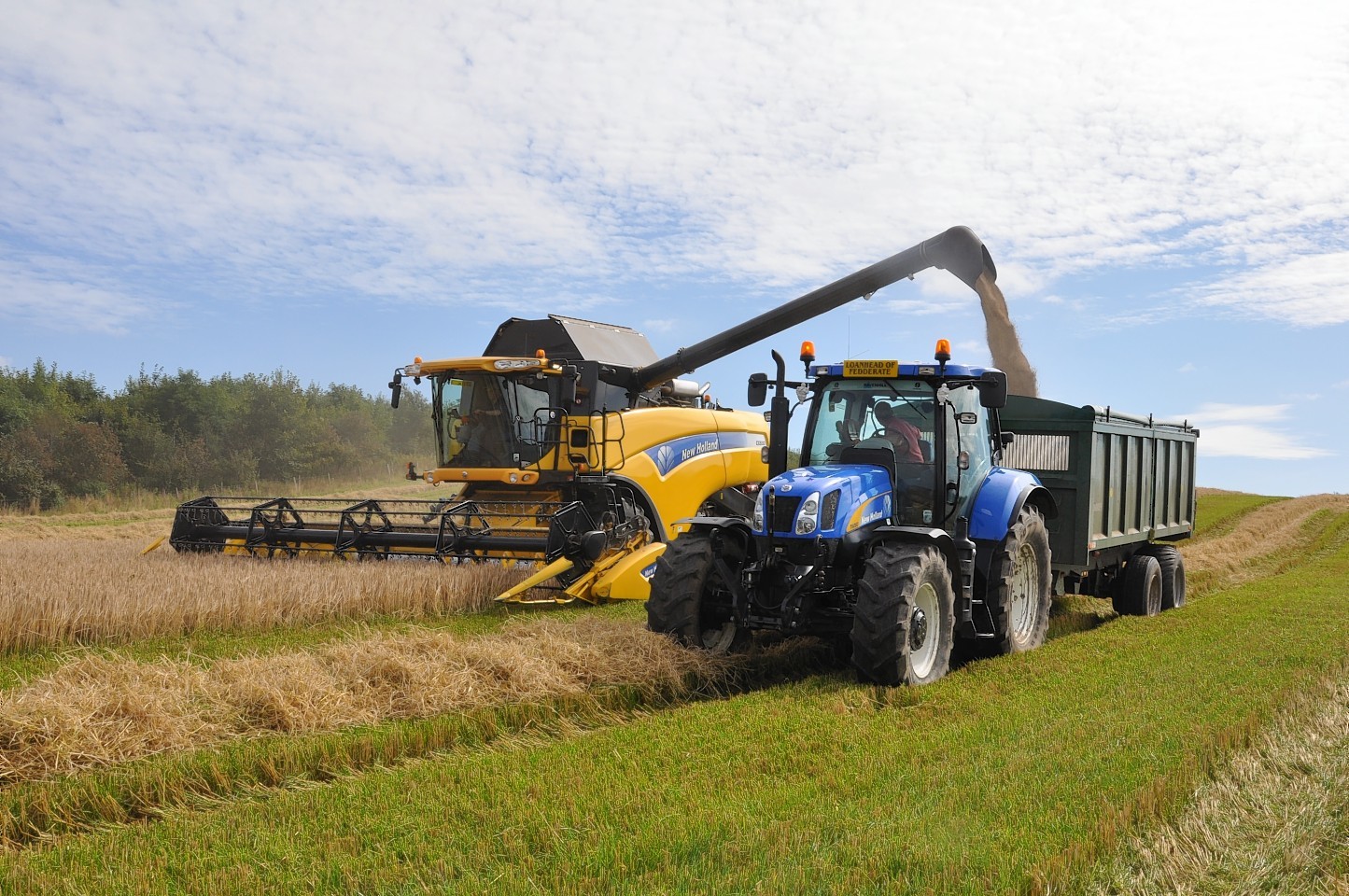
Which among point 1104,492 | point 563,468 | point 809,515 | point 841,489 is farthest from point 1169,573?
point 563,468

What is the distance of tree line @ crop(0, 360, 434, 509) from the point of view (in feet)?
106

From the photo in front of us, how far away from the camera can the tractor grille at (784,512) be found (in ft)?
22.9

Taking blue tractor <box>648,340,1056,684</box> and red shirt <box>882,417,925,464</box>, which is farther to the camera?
red shirt <box>882,417,925,464</box>

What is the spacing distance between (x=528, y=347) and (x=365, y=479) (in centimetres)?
2755

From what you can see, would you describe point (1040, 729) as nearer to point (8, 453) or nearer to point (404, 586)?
point (404, 586)

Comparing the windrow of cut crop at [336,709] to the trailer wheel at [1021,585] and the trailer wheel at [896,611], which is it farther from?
the trailer wheel at [1021,585]

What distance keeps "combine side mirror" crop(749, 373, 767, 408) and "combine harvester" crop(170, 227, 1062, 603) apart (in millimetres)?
3138

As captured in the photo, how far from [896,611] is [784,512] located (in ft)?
3.25

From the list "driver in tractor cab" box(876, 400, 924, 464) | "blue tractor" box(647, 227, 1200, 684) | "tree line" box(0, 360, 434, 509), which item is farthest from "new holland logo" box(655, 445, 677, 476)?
"tree line" box(0, 360, 434, 509)

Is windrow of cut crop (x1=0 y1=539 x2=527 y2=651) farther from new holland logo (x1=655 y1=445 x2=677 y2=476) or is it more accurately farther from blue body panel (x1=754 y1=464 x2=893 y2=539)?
blue body panel (x1=754 y1=464 x2=893 y2=539)

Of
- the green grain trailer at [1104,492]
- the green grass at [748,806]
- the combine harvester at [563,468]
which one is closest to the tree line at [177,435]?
the combine harvester at [563,468]

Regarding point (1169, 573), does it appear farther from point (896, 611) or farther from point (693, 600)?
point (693, 600)

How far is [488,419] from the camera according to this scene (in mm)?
12258

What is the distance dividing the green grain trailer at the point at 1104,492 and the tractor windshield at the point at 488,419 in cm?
518
